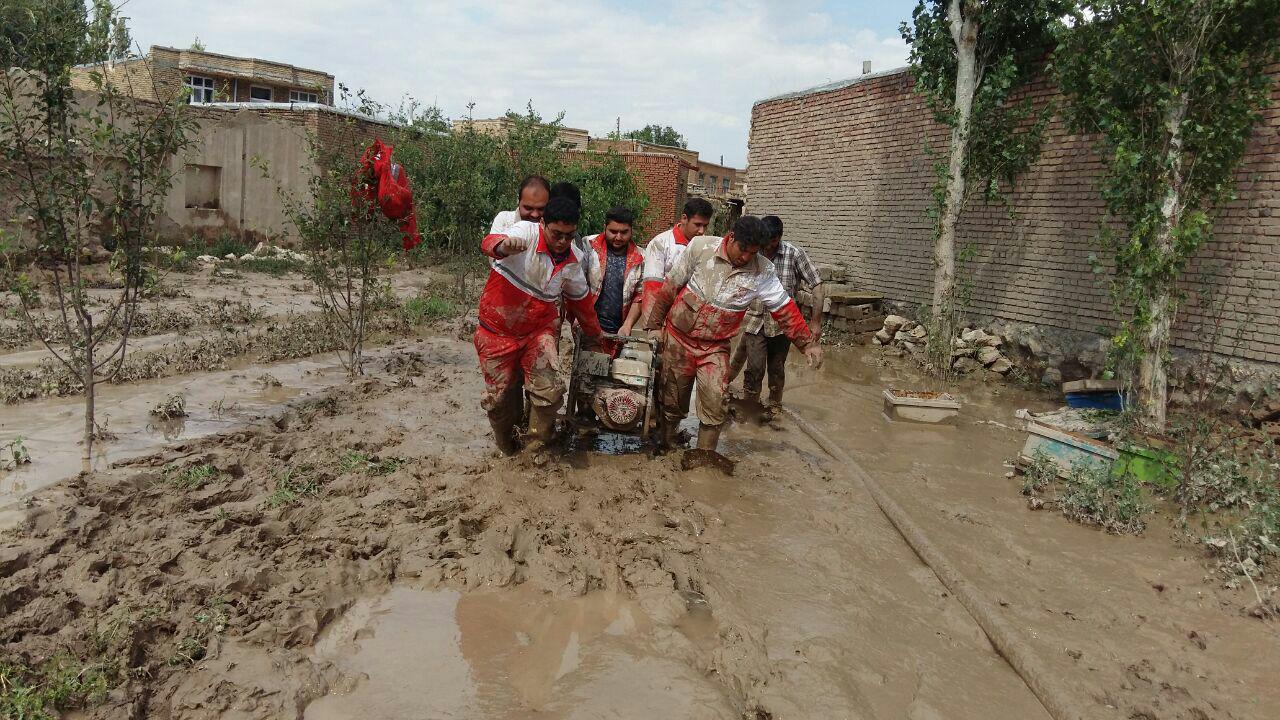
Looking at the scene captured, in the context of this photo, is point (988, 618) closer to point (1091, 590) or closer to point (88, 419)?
point (1091, 590)

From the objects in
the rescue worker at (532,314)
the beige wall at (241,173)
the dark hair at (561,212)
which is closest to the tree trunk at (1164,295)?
the rescue worker at (532,314)

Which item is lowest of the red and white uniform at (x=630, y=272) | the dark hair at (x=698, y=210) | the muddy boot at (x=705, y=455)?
the muddy boot at (x=705, y=455)

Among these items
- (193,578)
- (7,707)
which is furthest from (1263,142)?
(7,707)

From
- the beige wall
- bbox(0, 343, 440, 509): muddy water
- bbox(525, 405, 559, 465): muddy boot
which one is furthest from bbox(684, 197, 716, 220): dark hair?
the beige wall

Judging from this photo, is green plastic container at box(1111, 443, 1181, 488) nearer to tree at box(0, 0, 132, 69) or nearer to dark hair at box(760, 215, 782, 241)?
dark hair at box(760, 215, 782, 241)

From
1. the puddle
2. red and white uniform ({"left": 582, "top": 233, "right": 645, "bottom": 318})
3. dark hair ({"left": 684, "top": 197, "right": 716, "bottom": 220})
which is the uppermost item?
dark hair ({"left": 684, "top": 197, "right": 716, "bottom": 220})

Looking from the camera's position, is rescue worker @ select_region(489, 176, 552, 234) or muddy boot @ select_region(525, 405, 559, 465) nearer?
muddy boot @ select_region(525, 405, 559, 465)

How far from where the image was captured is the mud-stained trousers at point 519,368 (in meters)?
5.26

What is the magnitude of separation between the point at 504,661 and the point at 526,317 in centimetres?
241

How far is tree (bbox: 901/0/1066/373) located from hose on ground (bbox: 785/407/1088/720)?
5.52 meters

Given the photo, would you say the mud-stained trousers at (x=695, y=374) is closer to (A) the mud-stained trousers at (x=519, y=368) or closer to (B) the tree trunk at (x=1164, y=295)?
(A) the mud-stained trousers at (x=519, y=368)

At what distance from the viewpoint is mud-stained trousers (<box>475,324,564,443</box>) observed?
526 cm

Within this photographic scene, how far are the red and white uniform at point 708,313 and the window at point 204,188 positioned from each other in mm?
16551

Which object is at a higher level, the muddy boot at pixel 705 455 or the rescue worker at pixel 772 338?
the rescue worker at pixel 772 338
